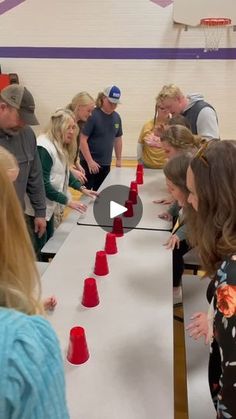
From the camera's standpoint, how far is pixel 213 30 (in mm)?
5801

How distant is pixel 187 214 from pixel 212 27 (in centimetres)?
518

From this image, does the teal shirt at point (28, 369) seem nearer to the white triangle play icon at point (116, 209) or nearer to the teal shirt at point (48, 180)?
the white triangle play icon at point (116, 209)

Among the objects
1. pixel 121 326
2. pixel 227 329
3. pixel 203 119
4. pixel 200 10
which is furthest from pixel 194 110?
pixel 200 10

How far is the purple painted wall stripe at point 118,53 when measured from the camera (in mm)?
5961

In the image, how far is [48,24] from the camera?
242 inches

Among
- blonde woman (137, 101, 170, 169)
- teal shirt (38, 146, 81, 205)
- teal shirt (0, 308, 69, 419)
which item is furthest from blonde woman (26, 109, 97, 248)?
teal shirt (0, 308, 69, 419)

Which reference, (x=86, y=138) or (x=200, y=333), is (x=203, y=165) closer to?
(x=200, y=333)

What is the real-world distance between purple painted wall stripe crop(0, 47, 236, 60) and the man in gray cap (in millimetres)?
4452

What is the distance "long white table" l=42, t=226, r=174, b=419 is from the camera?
3.54 ft

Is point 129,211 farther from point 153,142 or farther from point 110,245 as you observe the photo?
point 153,142

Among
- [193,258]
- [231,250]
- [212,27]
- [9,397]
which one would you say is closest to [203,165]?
[231,250]

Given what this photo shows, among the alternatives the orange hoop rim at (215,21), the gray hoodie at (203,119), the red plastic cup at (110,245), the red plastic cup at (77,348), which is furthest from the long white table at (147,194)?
the orange hoop rim at (215,21)

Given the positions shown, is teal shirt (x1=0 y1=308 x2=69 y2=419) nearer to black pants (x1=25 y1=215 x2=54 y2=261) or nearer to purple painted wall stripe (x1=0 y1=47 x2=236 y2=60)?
black pants (x1=25 y1=215 x2=54 y2=261)
